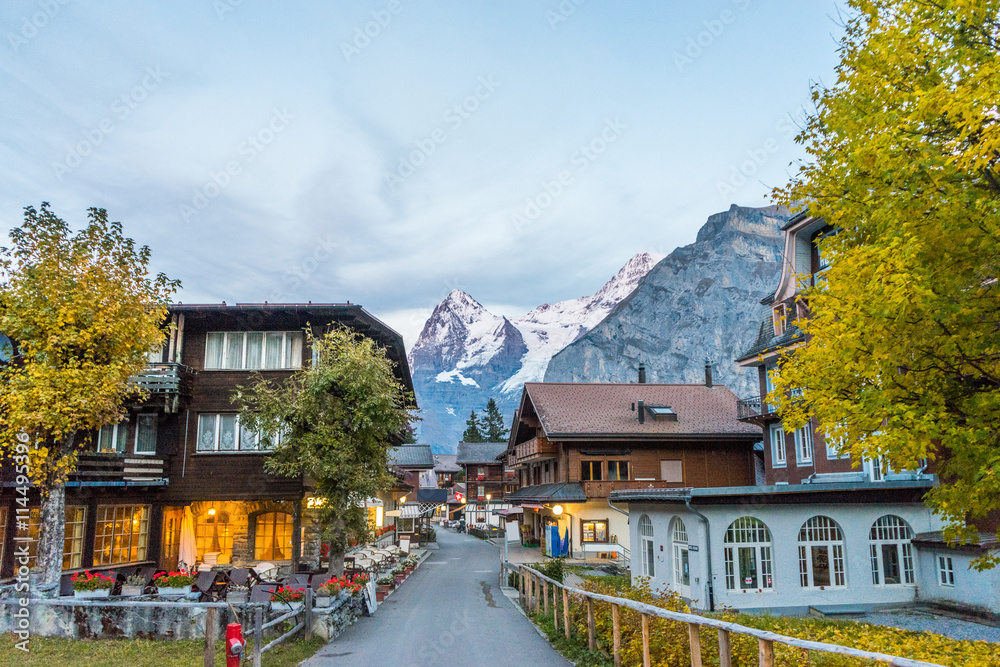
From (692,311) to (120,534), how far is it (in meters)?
155

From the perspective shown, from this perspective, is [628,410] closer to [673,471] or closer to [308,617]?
[673,471]

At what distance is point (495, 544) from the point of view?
184 ft

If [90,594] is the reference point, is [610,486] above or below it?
above

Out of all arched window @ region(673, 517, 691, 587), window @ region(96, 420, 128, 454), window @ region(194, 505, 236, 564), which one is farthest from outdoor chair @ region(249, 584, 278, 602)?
arched window @ region(673, 517, 691, 587)

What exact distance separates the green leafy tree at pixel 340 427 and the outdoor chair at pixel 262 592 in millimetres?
4654

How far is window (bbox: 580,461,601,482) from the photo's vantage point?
1555 inches

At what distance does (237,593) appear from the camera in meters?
17.0

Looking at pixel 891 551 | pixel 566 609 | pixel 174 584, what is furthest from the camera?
pixel 891 551

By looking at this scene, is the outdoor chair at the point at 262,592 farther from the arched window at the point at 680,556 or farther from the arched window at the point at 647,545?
the arched window at the point at 647,545

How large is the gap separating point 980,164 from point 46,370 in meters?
18.1

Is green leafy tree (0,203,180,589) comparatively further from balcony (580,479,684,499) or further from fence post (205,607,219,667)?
balcony (580,479,684,499)

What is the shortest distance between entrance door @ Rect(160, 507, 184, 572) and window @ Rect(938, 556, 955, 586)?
25526mm

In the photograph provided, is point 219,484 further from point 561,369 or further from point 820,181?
point 561,369

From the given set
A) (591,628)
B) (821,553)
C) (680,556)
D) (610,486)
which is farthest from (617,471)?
(591,628)
